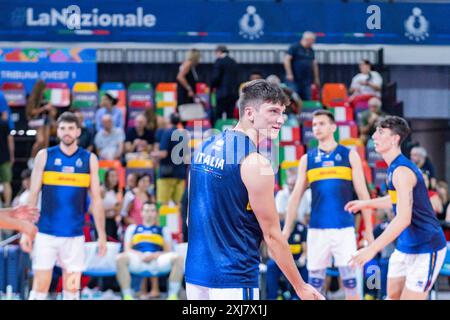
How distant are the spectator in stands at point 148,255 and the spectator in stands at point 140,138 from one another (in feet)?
6.98

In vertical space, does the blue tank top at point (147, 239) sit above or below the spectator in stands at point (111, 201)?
below

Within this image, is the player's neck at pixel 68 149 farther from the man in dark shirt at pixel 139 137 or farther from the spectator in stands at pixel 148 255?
the man in dark shirt at pixel 139 137

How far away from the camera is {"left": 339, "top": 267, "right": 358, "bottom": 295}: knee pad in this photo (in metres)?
8.01

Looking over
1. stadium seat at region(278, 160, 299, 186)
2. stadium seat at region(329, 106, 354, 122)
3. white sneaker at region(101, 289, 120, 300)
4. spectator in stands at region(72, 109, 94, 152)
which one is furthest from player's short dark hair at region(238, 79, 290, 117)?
stadium seat at region(329, 106, 354, 122)

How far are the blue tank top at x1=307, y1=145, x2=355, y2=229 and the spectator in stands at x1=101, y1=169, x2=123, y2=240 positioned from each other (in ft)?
10.2

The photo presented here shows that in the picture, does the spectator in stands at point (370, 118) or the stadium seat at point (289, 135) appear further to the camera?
the stadium seat at point (289, 135)

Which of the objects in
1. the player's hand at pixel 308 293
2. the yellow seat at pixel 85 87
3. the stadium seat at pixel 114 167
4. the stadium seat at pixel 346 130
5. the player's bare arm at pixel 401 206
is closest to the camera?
the player's hand at pixel 308 293

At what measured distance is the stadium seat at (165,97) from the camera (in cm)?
1347

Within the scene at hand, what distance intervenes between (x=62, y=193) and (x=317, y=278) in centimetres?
257

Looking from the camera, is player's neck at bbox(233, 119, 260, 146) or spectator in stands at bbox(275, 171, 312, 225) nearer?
player's neck at bbox(233, 119, 260, 146)

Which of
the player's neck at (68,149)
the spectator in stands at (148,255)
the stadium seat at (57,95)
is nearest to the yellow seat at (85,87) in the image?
the stadium seat at (57,95)

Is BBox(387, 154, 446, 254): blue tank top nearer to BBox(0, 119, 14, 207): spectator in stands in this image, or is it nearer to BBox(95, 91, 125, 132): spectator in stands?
BBox(0, 119, 14, 207): spectator in stands

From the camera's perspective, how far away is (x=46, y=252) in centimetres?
770
